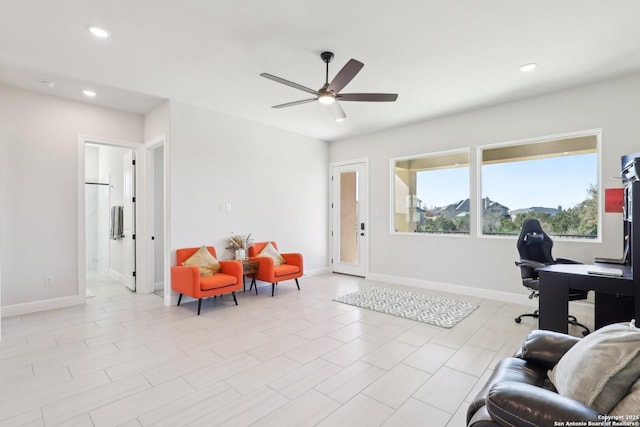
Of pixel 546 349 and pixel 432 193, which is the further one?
pixel 432 193

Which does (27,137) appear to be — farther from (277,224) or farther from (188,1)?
(277,224)

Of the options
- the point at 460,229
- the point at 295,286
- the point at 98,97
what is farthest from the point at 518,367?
the point at 98,97

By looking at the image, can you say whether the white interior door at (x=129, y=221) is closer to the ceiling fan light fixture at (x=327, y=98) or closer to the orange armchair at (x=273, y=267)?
the orange armchair at (x=273, y=267)

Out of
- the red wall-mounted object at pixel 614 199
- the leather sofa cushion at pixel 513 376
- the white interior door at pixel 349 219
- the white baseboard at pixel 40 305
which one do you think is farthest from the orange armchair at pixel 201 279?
the red wall-mounted object at pixel 614 199

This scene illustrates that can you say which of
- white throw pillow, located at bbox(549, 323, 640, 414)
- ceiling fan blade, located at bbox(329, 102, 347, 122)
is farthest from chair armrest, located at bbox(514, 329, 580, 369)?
ceiling fan blade, located at bbox(329, 102, 347, 122)

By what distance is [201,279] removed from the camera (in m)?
4.14

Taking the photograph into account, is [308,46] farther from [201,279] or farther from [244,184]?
[201,279]

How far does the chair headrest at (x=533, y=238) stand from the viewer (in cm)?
388

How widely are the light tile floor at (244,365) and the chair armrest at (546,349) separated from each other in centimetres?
65

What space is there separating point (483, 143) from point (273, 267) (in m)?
3.82

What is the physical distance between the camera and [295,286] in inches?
222

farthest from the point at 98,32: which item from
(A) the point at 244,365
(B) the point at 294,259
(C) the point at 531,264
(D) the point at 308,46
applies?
(C) the point at 531,264

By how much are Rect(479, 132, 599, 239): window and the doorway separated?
19.0 ft

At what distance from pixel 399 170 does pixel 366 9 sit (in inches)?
149
